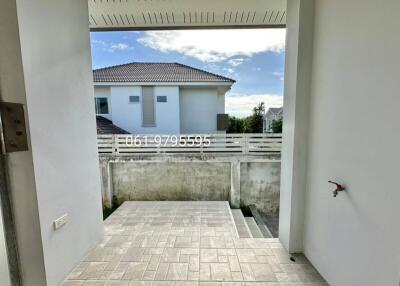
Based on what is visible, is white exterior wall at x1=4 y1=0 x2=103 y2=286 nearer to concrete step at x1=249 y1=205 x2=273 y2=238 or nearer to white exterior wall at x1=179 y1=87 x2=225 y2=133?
concrete step at x1=249 y1=205 x2=273 y2=238

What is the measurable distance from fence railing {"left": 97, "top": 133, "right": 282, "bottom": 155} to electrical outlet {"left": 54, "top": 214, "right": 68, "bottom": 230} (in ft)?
15.2

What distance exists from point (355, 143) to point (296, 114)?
0.69 metres

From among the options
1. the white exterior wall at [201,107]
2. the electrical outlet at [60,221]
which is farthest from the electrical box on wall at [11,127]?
the white exterior wall at [201,107]

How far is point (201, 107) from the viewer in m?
9.14

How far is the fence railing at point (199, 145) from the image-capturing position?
21.3ft

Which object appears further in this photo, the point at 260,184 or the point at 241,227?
the point at 260,184

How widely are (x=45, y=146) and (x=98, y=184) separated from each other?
0.99 m

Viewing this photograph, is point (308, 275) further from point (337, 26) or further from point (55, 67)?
point (55, 67)

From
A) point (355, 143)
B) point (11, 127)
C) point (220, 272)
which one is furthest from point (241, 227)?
point (11, 127)

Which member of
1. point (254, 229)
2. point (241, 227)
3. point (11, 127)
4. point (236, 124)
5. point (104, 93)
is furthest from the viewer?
point (236, 124)

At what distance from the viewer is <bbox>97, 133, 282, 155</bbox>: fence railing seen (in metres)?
6.48

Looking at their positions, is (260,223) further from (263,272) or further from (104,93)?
(104,93)

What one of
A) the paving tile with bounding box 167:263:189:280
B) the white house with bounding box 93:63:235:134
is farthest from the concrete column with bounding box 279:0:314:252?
the white house with bounding box 93:63:235:134

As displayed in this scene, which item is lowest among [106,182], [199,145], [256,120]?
[106,182]
